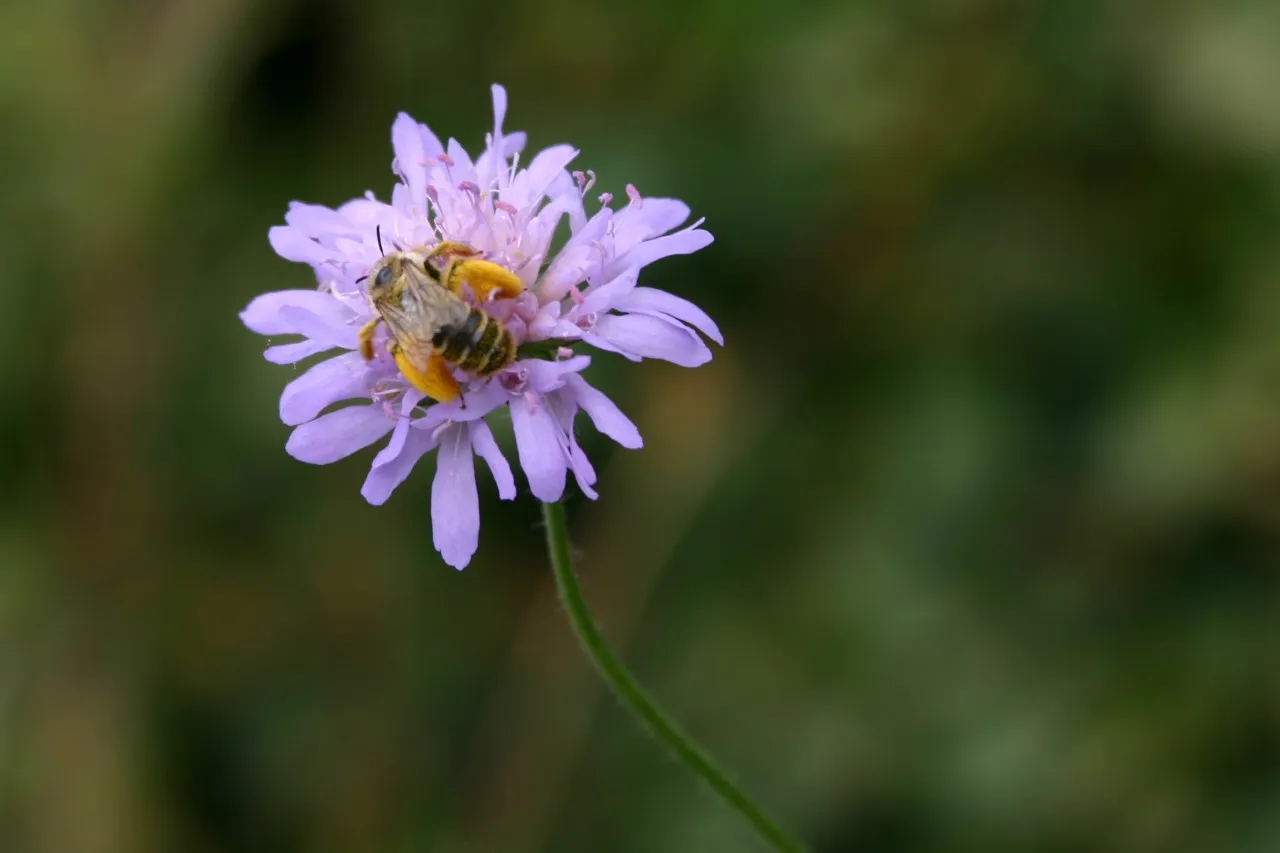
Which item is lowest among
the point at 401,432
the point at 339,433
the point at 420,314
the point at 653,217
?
the point at 339,433

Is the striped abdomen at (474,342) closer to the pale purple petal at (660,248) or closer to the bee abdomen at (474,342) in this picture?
the bee abdomen at (474,342)

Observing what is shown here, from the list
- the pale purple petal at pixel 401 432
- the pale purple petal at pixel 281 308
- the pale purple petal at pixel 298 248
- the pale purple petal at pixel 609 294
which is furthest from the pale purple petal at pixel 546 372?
the pale purple petal at pixel 298 248

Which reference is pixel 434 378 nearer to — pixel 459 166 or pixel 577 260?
pixel 577 260

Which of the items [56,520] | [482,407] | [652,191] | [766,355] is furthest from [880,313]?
[56,520]

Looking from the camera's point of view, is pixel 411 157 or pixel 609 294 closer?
pixel 609 294

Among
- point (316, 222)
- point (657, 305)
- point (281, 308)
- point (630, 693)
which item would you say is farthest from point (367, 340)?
point (630, 693)

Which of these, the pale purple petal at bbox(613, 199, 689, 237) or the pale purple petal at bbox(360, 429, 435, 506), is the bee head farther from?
the pale purple petal at bbox(613, 199, 689, 237)

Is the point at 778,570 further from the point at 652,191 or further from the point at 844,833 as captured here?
the point at 652,191

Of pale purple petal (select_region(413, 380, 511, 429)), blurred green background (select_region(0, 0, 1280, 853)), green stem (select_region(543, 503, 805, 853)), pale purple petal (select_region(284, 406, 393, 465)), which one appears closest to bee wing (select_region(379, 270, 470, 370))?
pale purple petal (select_region(413, 380, 511, 429))
